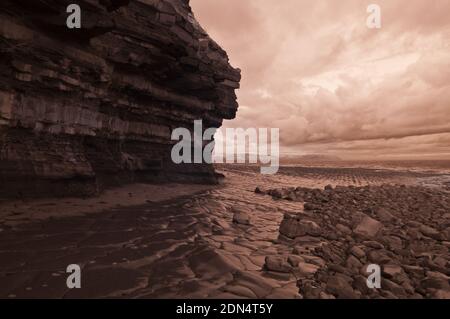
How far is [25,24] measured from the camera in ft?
29.7

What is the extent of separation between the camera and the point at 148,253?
5621 mm

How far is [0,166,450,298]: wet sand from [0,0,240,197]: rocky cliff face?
171cm

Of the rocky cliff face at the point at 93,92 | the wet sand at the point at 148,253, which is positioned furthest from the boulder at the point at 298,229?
the rocky cliff face at the point at 93,92

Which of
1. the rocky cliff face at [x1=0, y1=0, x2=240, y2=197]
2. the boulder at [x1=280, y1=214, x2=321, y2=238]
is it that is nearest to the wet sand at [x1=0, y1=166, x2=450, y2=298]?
the boulder at [x1=280, y1=214, x2=321, y2=238]

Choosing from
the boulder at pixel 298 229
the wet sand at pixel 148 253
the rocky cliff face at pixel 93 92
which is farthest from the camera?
the rocky cliff face at pixel 93 92

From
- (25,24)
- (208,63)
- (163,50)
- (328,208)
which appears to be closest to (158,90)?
(163,50)

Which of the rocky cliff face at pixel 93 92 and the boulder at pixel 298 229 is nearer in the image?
the boulder at pixel 298 229

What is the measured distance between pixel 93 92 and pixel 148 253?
8.76 meters

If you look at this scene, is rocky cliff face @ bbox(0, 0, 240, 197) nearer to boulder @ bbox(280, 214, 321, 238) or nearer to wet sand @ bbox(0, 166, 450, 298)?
wet sand @ bbox(0, 166, 450, 298)

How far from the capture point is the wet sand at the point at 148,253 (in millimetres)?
4180

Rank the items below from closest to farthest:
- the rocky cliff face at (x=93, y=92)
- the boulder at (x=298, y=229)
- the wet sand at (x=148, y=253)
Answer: the wet sand at (x=148, y=253), the boulder at (x=298, y=229), the rocky cliff face at (x=93, y=92)

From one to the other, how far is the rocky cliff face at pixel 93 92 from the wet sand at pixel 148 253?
67.4 inches

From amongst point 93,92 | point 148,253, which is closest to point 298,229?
point 148,253

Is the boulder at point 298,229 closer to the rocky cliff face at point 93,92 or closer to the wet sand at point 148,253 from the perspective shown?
the wet sand at point 148,253
